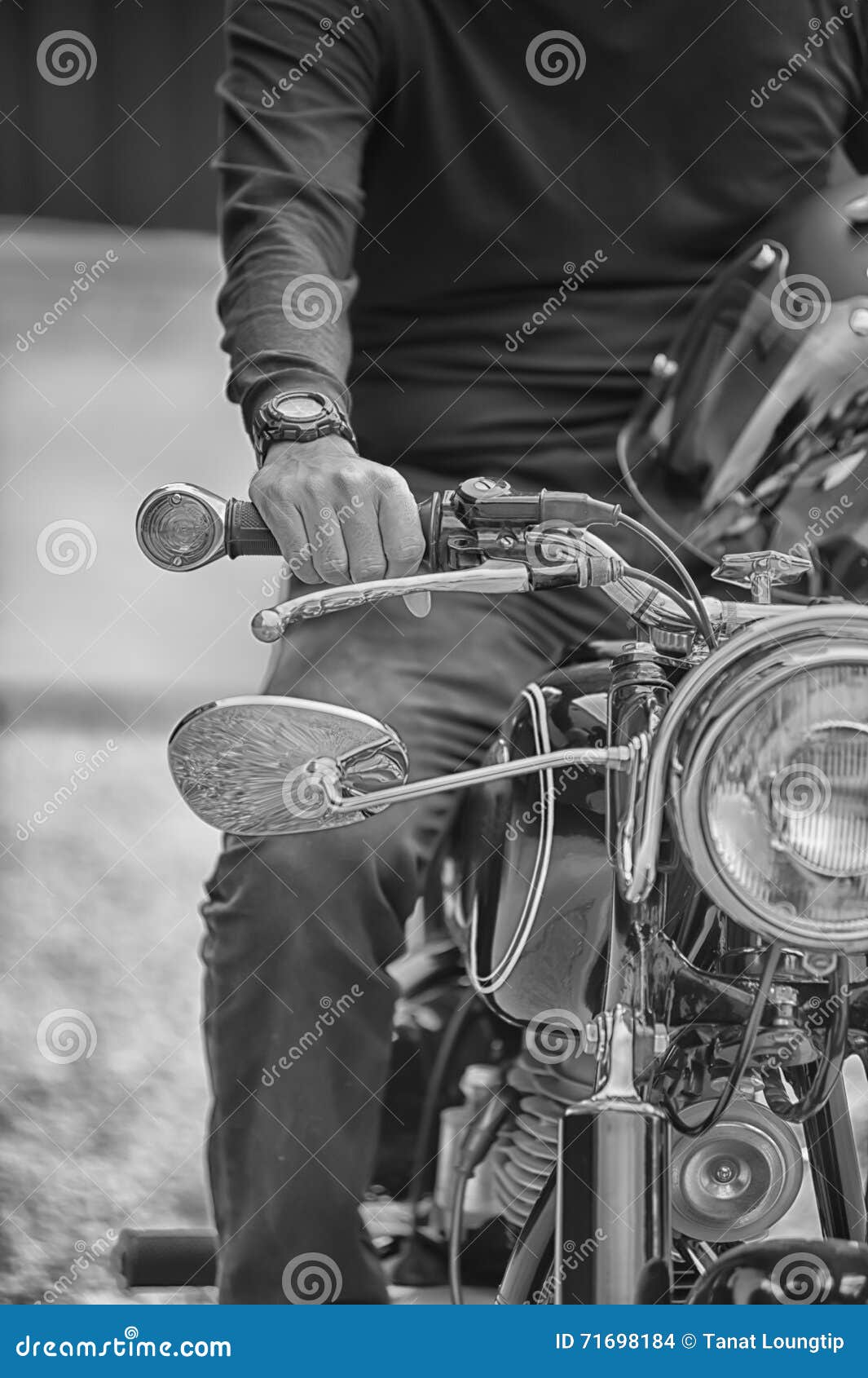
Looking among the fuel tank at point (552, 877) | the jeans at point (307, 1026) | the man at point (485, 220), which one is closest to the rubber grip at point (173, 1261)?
the jeans at point (307, 1026)

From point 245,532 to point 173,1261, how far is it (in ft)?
2.98

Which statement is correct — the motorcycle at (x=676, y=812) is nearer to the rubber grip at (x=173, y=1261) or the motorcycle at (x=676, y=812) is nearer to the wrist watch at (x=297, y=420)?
the wrist watch at (x=297, y=420)

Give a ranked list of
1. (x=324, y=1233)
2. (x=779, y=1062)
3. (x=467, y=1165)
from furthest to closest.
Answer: (x=467, y=1165) < (x=324, y=1233) < (x=779, y=1062)

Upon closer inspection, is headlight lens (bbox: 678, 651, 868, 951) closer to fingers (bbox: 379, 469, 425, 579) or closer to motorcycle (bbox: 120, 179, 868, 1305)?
motorcycle (bbox: 120, 179, 868, 1305)

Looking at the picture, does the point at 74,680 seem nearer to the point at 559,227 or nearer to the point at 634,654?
the point at 559,227

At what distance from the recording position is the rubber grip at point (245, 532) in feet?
2.82

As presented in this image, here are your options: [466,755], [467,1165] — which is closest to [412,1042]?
[467,1165]

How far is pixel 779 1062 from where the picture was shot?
2.88 feet

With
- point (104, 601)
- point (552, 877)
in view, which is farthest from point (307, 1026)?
point (104, 601)

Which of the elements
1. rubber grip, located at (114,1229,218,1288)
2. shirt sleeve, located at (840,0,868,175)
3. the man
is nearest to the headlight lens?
the man

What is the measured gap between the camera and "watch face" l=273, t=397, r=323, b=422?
111cm

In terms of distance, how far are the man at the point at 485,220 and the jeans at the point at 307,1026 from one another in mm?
39

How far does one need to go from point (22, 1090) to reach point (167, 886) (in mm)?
1077

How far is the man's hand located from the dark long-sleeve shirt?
72cm
